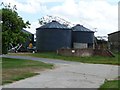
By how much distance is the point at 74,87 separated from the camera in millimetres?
14734

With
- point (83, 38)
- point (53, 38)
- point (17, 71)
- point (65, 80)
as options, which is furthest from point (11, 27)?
point (83, 38)

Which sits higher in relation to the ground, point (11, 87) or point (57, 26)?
point (57, 26)

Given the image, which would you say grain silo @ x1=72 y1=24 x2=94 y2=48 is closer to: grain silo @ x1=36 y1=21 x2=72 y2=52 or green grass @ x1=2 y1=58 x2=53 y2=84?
grain silo @ x1=36 y1=21 x2=72 y2=52

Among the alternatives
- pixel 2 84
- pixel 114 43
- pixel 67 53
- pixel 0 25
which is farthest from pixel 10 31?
pixel 114 43

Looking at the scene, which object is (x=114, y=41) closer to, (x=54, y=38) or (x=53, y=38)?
(x=54, y=38)

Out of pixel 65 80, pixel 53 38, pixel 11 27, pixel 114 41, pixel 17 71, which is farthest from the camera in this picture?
pixel 114 41

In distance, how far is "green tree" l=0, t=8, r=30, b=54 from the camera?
34750mm

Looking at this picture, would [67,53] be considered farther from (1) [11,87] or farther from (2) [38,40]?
(1) [11,87]

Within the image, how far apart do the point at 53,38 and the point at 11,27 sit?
24.8m

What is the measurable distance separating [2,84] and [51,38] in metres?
46.3

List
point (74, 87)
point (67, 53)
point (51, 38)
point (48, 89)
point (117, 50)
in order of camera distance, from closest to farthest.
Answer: point (48, 89), point (74, 87), point (67, 53), point (51, 38), point (117, 50)

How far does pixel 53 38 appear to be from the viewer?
201ft

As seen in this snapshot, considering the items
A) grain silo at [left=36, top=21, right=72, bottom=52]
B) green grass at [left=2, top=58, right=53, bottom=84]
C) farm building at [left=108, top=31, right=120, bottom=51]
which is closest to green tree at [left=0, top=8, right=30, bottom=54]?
green grass at [left=2, top=58, right=53, bottom=84]

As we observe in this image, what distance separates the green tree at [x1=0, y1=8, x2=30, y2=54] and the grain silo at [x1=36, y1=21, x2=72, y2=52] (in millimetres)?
23573
